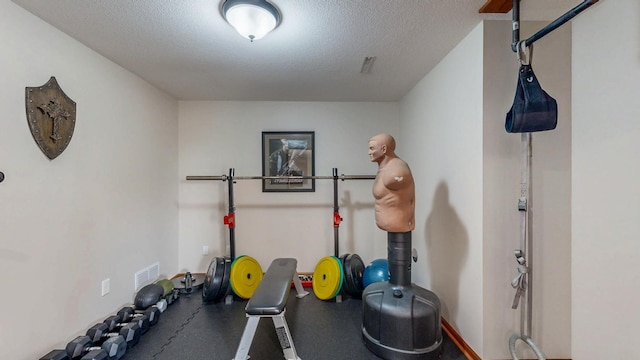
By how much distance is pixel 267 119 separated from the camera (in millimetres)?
3488

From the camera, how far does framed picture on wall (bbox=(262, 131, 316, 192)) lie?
3455 mm

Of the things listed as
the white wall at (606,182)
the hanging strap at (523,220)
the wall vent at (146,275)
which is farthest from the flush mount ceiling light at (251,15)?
the wall vent at (146,275)

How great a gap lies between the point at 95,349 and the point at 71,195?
1.16 meters

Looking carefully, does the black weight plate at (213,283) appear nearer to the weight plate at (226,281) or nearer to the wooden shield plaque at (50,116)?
the weight plate at (226,281)

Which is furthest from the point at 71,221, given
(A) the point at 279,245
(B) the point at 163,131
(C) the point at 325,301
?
(C) the point at 325,301

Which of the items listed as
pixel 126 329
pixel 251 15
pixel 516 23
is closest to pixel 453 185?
pixel 516 23

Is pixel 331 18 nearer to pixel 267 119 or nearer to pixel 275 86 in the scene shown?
pixel 275 86

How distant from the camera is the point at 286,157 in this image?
136 inches

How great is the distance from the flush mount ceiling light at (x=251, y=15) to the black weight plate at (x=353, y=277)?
239 centimetres

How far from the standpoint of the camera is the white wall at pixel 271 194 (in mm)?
3438

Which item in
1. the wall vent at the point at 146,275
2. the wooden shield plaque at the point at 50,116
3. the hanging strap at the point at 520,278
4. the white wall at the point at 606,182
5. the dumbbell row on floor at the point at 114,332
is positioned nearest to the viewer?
the white wall at the point at 606,182

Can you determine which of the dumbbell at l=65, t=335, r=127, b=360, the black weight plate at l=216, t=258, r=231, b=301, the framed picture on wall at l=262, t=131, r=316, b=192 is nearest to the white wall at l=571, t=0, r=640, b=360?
the framed picture on wall at l=262, t=131, r=316, b=192

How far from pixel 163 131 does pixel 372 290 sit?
119 inches

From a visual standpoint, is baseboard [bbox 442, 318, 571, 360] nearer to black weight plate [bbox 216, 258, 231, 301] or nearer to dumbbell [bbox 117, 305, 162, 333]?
black weight plate [bbox 216, 258, 231, 301]
